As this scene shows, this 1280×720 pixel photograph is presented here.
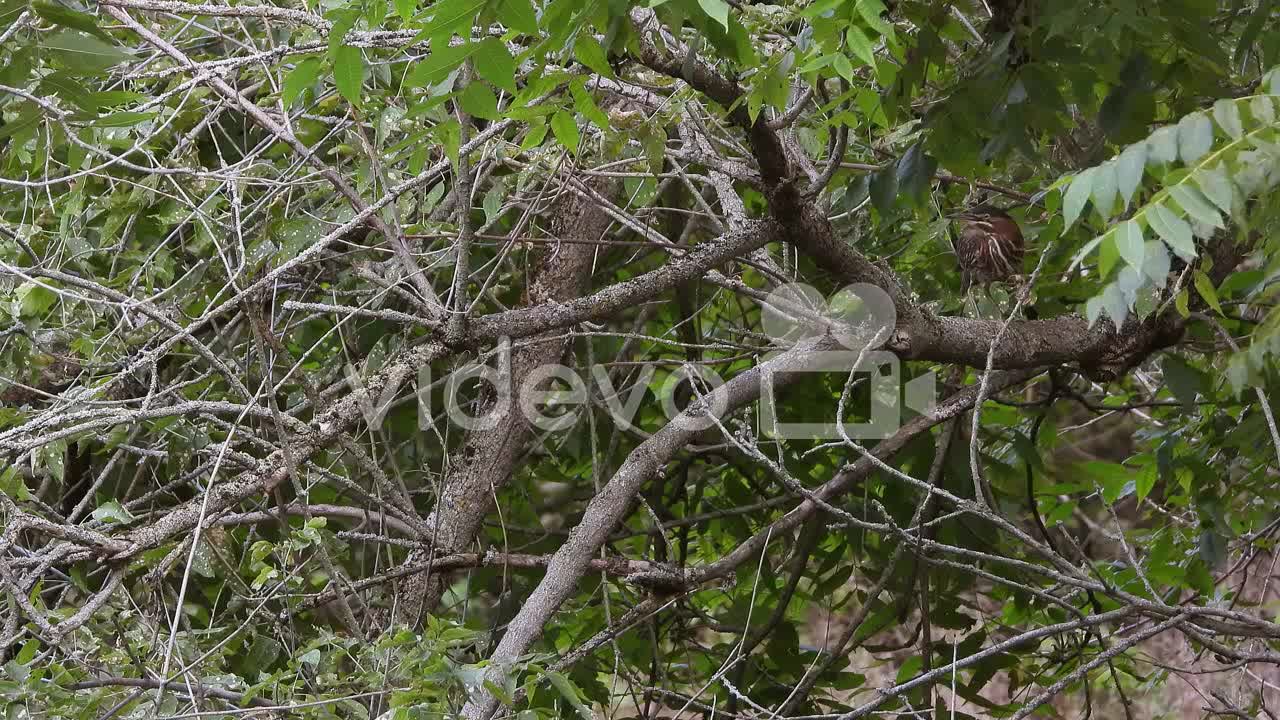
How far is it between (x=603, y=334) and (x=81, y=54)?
1.29m

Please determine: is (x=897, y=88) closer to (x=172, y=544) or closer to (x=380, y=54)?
(x=380, y=54)

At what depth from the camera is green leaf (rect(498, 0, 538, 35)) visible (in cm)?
145

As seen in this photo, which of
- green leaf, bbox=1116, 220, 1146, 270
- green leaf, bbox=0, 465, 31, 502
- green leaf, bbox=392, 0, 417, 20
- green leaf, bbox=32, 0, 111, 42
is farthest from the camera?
green leaf, bbox=0, 465, 31, 502

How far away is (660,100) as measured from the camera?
2.30 meters

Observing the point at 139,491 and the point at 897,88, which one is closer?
the point at 897,88

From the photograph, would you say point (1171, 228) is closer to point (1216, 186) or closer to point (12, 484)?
point (1216, 186)

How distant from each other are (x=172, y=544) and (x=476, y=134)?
39.0 inches

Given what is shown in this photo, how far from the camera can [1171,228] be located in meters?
1.32

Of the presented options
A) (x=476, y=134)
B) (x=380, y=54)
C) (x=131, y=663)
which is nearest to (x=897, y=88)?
(x=476, y=134)

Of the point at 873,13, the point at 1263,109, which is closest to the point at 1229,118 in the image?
the point at 1263,109

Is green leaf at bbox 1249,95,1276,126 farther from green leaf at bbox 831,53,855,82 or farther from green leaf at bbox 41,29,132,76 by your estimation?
green leaf at bbox 41,29,132,76

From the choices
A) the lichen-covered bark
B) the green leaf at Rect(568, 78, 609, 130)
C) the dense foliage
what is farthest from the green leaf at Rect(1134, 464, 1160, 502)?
the green leaf at Rect(568, 78, 609, 130)

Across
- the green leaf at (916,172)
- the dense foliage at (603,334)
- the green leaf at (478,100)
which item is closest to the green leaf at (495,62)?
the dense foliage at (603,334)

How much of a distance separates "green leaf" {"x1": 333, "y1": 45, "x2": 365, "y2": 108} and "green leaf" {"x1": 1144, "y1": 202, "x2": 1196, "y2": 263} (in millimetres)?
1017
